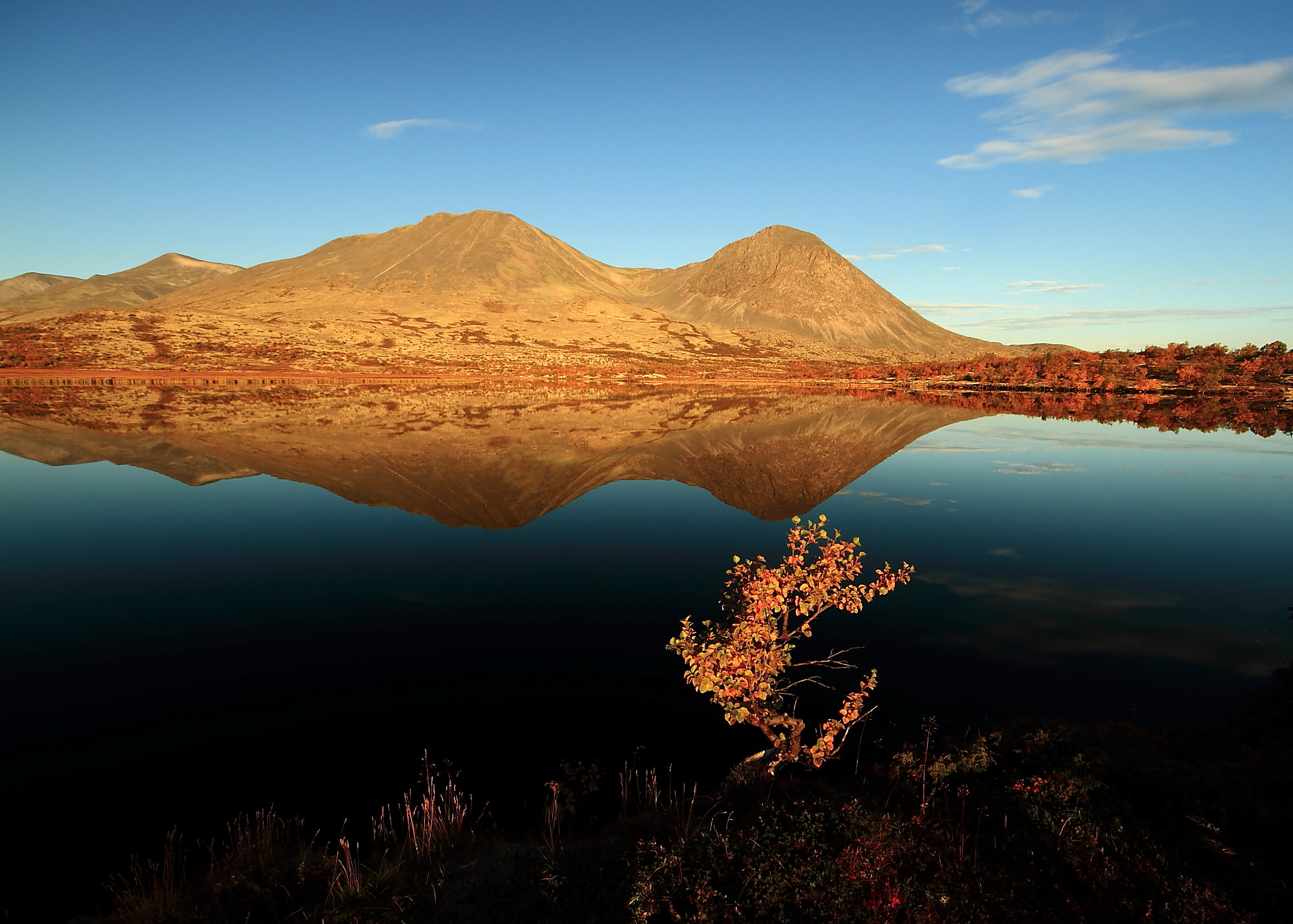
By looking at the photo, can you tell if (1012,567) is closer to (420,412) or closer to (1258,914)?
(1258,914)

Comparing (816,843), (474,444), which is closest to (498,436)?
(474,444)

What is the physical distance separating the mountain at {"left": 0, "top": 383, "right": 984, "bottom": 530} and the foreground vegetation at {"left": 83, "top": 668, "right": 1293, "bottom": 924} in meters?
17.7

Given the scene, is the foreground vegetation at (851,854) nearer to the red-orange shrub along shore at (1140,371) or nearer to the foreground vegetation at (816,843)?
the foreground vegetation at (816,843)

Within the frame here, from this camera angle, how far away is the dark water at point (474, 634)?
1043cm

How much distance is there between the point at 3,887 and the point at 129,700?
5.08 metres

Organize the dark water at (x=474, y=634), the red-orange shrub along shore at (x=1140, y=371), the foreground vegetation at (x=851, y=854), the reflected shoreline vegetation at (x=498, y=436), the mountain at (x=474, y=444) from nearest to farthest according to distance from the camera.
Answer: the foreground vegetation at (x=851, y=854) < the dark water at (x=474, y=634) < the mountain at (x=474, y=444) < the reflected shoreline vegetation at (x=498, y=436) < the red-orange shrub along shore at (x=1140, y=371)

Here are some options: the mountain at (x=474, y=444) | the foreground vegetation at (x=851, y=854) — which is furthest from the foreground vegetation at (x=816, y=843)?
the mountain at (x=474, y=444)

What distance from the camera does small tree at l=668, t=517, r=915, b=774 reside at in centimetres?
936

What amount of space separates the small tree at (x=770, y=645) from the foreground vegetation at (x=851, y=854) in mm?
972

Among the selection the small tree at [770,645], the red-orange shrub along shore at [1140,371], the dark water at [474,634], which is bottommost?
the dark water at [474,634]

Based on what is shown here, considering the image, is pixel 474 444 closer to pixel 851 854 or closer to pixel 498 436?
pixel 498 436

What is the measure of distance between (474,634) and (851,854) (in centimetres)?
1120

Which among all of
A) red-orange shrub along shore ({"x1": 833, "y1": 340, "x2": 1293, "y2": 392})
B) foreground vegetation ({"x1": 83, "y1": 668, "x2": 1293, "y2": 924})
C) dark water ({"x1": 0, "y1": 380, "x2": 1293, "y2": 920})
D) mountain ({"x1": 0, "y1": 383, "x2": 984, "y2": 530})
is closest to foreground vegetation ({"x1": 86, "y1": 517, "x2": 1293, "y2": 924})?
foreground vegetation ({"x1": 83, "y1": 668, "x2": 1293, "y2": 924})

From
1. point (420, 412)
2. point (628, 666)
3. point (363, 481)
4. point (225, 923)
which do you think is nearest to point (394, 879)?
point (225, 923)
